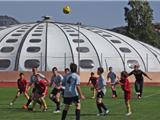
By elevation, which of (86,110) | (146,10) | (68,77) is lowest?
(86,110)

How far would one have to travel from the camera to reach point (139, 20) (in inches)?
4011

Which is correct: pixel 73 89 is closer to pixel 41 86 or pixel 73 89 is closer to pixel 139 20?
pixel 41 86

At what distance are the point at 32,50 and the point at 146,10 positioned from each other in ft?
125

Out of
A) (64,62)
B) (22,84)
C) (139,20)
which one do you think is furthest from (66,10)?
(139,20)

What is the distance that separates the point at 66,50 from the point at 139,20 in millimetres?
36314

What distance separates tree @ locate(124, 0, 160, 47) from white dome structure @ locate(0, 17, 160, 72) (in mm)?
23599

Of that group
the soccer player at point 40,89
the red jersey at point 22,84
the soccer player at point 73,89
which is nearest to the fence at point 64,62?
the red jersey at point 22,84

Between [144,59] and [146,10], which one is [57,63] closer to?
[144,59]

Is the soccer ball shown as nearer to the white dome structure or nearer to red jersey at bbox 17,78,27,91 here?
red jersey at bbox 17,78,27,91

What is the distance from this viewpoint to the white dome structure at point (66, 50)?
217 ft

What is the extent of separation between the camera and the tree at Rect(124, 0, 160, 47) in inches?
3964

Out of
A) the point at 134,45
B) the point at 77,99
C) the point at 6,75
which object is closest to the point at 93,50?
the point at 134,45

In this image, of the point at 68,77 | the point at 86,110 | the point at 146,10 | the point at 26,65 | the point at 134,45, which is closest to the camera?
the point at 68,77

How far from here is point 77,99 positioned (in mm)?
16594
